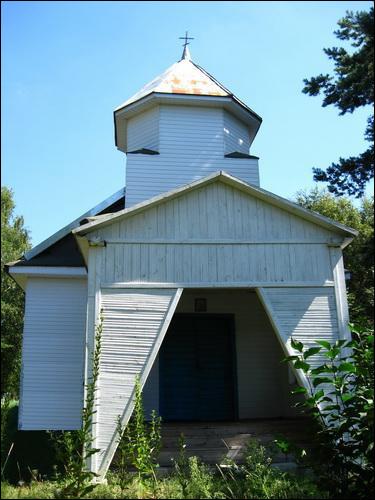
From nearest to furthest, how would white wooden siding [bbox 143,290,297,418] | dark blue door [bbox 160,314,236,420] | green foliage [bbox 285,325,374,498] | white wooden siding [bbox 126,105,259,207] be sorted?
1. green foliage [bbox 285,325,374,498]
2. dark blue door [bbox 160,314,236,420]
3. white wooden siding [bbox 143,290,297,418]
4. white wooden siding [bbox 126,105,259,207]

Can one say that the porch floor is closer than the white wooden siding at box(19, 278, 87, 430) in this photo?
Yes

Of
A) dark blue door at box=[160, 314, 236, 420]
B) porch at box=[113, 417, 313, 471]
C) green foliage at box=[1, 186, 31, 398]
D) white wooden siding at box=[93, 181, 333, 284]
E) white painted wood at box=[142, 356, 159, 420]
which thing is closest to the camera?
porch at box=[113, 417, 313, 471]

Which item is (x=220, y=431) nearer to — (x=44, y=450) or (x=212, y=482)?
(x=212, y=482)

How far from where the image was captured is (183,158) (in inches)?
489

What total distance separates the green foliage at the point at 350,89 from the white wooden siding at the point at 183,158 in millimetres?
4032

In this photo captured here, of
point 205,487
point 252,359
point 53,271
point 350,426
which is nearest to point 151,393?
point 252,359

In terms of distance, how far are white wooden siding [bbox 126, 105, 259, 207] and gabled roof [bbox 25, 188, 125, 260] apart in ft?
3.16

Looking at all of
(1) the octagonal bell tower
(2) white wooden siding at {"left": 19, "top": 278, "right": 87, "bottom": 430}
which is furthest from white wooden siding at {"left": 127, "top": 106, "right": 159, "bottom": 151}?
(2) white wooden siding at {"left": 19, "top": 278, "right": 87, "bottom": 430}

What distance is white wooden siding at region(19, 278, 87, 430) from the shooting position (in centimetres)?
1059

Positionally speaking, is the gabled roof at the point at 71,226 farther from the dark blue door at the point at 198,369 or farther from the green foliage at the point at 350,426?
the green foliage at the point at 350,426

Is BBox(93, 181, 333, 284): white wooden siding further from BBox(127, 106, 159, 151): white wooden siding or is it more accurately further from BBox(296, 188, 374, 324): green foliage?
BBox(296, 188, 374, 324): green foliage

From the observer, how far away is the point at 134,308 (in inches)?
307

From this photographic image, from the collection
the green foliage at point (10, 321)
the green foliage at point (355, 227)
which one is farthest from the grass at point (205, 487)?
the green foliage at point (10, 321)

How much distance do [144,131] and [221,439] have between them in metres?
7.93
